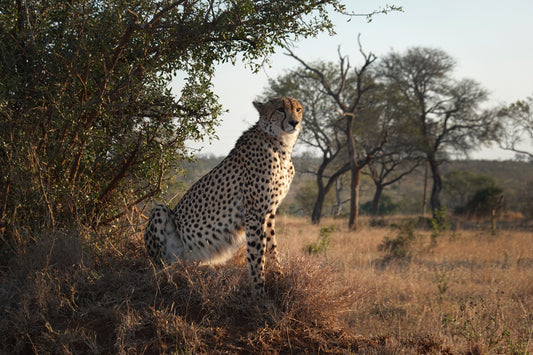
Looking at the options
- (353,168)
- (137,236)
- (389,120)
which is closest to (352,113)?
(353,168)

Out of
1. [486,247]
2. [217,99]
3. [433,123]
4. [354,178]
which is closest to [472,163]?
[433,123]

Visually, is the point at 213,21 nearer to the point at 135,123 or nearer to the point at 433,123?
the point at 135,123

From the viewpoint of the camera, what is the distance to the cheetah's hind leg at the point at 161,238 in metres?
4.04

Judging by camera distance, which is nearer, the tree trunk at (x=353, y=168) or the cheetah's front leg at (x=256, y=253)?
the cheetah's front leg at (x=256, y=253)

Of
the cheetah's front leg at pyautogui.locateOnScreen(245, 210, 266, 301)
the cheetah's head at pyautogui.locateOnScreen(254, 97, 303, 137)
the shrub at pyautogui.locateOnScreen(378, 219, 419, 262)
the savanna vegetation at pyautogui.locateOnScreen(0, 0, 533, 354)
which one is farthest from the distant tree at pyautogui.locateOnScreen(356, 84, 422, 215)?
the cheetah's front leg at pyautogui.locateOnScreen(245, 210, 266, 301)

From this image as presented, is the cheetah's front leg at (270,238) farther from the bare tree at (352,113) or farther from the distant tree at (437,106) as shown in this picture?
the distant tree at (437,106)

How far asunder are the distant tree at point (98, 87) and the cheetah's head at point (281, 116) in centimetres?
90

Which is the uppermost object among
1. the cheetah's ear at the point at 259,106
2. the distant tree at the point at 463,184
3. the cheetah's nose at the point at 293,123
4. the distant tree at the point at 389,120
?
the distant tree at the point at 389,120

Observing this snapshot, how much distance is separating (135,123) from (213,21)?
55.0 inches

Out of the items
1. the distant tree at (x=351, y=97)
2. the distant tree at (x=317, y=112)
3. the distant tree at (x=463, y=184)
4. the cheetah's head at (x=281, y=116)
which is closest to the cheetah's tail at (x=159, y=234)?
the cheetah's head at (x=281, y=116)

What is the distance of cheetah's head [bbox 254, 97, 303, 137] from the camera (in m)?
3.69

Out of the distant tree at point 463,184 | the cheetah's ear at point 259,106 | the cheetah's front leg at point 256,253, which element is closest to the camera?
the cheetah's front leg at point 256,253

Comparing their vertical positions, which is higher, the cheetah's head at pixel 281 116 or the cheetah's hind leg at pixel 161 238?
the cheetah's head at pixel 281 116

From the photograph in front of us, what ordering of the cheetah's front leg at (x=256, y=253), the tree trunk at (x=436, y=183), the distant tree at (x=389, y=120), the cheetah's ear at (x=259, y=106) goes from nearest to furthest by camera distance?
the cheetah's front leg at (x=256, y=253), the cheetah's ear at (x=259, y=106), the distant tree at (x=389, y=120), the tree trunk at (x=436, y=183)
